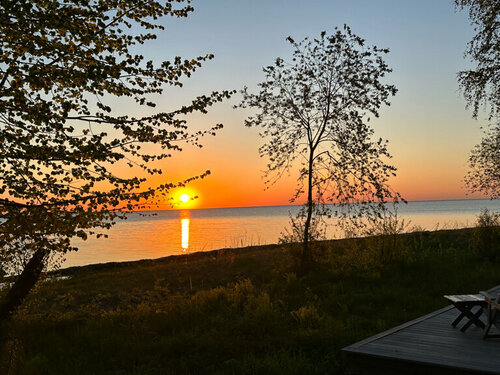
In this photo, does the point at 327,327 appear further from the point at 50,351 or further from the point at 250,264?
the point at 250,264

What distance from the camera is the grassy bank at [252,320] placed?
685 cm

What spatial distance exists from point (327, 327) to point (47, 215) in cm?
541

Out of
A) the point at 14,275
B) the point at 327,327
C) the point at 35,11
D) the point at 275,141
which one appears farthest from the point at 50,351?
the point at 275,141

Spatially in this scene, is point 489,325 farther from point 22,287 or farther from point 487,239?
point 487,239

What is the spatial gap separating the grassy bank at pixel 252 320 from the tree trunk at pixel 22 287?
12.2 inches

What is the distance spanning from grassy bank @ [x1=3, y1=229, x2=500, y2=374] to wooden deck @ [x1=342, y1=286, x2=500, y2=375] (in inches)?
34.1

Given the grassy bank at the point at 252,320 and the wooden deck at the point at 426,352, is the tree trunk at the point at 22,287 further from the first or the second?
the wooden deck at the point at 426,352

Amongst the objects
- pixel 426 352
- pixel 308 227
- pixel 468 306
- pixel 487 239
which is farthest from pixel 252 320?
pixel 487 239

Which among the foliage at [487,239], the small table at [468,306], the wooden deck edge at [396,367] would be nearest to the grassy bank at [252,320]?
the wooden deck edge at [396,367]

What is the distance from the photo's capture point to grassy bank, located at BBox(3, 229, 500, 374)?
685 cm

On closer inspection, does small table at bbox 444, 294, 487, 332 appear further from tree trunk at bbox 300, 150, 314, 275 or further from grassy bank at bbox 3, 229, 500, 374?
tree trunk at bbox 300, 150, 314, 275

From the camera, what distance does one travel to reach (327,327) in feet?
25.9

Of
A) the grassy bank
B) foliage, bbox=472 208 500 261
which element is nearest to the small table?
the grassy bank

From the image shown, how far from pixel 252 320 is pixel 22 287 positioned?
15.8 feet
